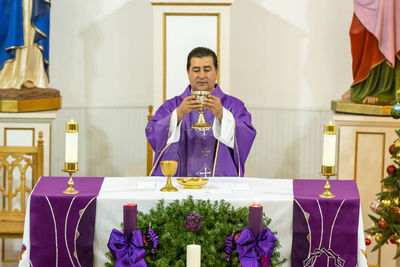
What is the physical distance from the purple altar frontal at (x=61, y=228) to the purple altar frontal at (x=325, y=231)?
1.03 m

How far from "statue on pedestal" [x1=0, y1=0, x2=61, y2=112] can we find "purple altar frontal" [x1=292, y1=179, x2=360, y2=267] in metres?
3.24

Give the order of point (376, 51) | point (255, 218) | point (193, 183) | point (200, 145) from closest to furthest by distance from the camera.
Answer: point (255, 218)
point (193, 183)
point (200, 145)
point (376, 51)

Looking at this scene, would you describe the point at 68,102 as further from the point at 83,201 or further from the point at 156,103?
the point at 83,201

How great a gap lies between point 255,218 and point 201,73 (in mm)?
1941

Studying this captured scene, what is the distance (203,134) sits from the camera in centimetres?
458

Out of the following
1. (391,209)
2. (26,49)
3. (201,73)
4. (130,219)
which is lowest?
(391,209)

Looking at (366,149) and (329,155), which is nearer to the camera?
(329,155)

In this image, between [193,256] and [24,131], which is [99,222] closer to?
[193,256]

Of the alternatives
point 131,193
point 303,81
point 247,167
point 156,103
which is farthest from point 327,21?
point 131,193

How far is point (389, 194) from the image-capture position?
4.20 m

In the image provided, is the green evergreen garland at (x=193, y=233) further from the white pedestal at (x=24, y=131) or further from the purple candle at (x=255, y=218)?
the white pedestal at (x=24, y=131)

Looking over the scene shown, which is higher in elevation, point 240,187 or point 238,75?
point 238,75

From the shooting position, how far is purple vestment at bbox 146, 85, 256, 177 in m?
4.40

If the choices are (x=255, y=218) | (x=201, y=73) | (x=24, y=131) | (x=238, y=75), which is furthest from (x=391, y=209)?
(x=238, y=75)
